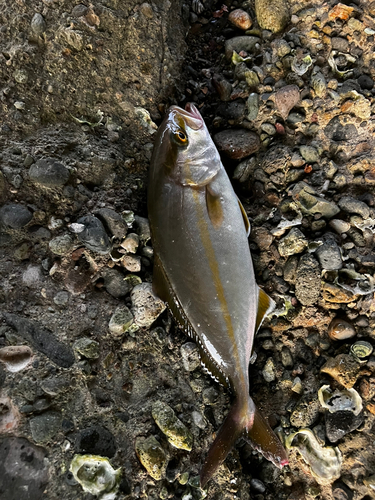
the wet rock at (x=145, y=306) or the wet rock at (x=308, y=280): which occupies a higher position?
the wet rock at (x=308, y=280)

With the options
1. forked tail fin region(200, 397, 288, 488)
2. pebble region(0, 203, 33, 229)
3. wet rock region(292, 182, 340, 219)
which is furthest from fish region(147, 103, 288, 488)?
pebble region(0, 203, 33, 229)

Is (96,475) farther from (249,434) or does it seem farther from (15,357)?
(249,434)

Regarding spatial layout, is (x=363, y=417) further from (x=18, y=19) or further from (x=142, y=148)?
(x=18, y=19)

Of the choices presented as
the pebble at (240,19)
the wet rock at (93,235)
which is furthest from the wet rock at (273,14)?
the wet rock at (93,235)

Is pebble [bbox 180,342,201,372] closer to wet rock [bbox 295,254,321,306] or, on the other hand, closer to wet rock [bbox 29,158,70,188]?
wet rock [bbox 295,254,321,306]

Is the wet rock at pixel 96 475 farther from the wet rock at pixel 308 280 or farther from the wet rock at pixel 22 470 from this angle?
the wet rock at pixel 308 280

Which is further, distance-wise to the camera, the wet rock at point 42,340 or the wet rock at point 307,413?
the wet rock at point 307,413
